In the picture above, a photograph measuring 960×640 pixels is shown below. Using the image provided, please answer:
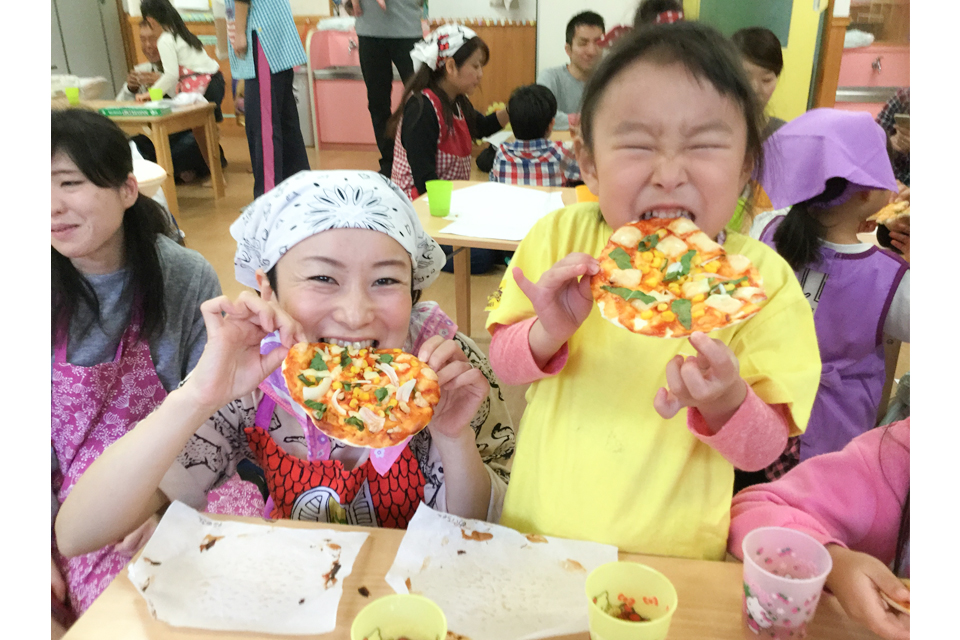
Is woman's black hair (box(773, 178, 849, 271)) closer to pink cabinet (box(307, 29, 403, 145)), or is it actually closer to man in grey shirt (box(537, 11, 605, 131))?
man in grey shirt (box(537, 11, 605, 131))

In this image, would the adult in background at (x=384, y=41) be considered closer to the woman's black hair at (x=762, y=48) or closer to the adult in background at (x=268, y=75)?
the adult in background at (x=268, y=75)

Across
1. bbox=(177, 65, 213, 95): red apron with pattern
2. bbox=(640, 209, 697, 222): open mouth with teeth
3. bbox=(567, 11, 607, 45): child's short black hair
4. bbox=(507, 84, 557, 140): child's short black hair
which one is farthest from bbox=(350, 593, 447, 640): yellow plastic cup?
bbox=(177, 65, 213, 95): red apron with pattern

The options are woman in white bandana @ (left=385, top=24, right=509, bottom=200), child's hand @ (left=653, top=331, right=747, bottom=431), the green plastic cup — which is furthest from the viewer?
woman in white bandana @ (left=385, top=24, right=509, bottom=200)

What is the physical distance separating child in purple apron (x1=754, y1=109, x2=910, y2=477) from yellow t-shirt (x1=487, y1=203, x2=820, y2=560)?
2.77 feet

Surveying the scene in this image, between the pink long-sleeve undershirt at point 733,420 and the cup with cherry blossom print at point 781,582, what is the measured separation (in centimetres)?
13

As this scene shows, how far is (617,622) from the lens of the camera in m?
0.77

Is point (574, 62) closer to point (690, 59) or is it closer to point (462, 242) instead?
point (462, 242)

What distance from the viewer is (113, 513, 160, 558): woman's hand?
122 centimetres

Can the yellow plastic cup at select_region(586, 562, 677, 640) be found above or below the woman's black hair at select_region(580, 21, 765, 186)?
below

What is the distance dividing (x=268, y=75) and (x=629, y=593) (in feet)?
13.2

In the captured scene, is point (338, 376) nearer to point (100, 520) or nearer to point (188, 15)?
point (100, 520)

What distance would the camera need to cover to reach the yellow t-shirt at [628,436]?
1.10 meters

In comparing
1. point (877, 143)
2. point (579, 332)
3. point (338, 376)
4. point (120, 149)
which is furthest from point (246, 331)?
point (877, 143)

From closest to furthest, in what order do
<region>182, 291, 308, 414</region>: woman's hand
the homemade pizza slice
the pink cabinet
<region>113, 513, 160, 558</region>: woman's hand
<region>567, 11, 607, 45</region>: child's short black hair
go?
<region>182, 291, 308, 414</region>: woman's hand, <region>113, 513, 160, 558</region>: woman's hand, the homemade pizza slice, <region>567, 11, 607, 45</region>: child's short black hair, the pink cabinet
